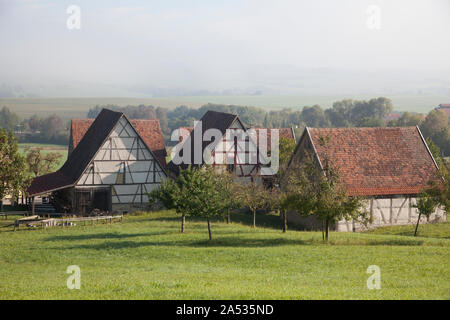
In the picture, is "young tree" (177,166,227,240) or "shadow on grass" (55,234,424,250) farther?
"young tree" (177,166,227,240)

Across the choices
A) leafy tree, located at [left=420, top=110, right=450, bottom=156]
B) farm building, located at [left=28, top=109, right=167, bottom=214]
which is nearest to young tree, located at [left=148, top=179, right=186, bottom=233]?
farm building, located at [left=28, top=109, right=167, bottom=214]

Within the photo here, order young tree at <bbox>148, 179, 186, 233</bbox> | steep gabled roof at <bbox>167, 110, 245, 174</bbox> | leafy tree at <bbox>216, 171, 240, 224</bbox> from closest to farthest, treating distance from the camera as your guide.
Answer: leafy tree at <bbox>216, 171, 240, 224</bbox>, young tree at <bbox>148, 179, 186, 233</bbox>, steep gabled roof at <bbox>167, 110, 245, 174</bbox>

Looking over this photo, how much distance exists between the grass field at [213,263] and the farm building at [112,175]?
649 centimetres

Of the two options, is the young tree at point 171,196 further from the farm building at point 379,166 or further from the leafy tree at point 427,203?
the leafy tree at point 427,203

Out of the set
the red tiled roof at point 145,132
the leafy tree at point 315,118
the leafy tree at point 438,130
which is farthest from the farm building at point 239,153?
the leafy tree at point 315,118

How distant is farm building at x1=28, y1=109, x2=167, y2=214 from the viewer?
4284cm

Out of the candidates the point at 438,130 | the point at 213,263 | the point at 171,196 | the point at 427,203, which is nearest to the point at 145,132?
the point at 171,196

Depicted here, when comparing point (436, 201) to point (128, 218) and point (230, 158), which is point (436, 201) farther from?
point (128, 218)

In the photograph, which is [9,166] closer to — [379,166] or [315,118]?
[379,166]

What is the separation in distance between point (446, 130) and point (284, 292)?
80.0m

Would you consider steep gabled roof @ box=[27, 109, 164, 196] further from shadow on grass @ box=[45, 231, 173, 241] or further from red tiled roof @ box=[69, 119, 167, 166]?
shadow on grass @ box=[45, 231, 173, 241]

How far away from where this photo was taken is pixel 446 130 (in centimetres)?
8869

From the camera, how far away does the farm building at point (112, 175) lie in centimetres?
4284

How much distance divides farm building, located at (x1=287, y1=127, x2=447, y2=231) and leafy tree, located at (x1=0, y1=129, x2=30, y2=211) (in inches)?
742
